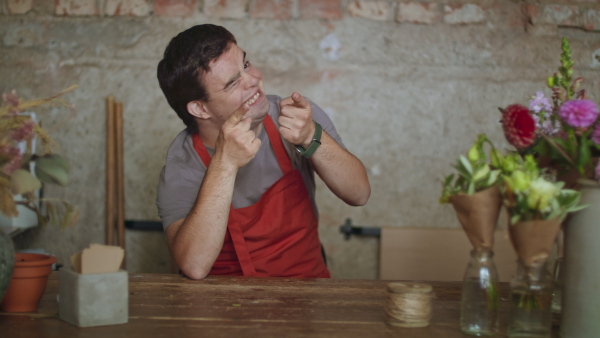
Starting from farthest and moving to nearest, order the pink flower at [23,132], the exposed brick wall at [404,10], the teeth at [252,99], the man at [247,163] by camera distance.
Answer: the exposed brick wall at [404,10] → the teeth at [252,99] → the man at [247,163] → the pink flower at [23,132]

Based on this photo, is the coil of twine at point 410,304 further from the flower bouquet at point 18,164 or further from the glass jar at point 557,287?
the flower bouquet at point 18,164

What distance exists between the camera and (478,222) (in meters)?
1.11

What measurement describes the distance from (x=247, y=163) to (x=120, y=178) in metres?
0.88

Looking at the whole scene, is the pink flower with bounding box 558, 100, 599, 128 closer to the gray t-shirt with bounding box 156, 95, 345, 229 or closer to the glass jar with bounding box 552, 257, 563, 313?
the glass jar with bounding box 552, 257, 563, 313

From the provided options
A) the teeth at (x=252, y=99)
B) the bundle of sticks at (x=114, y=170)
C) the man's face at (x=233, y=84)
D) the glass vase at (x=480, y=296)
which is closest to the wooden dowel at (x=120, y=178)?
the bundle of sticks at (x=114, y=170)

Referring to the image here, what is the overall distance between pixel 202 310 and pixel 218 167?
507 mm

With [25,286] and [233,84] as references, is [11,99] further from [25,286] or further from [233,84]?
[233,84]

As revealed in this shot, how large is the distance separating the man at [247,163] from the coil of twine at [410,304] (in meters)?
→ 0.67

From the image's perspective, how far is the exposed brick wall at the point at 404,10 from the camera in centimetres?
263

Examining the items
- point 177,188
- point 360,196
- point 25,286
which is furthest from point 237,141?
point 25,286

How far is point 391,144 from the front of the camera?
2.69 m

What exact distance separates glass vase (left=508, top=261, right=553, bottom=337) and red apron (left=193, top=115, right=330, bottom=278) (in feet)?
3.04

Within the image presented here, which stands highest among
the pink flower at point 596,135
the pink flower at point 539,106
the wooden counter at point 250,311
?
the pink flower at point 539,106

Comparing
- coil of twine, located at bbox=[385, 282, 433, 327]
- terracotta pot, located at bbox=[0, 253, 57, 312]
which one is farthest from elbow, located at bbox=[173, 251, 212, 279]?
coil of twine, located at bbox=[385, 282, 433, 327]
